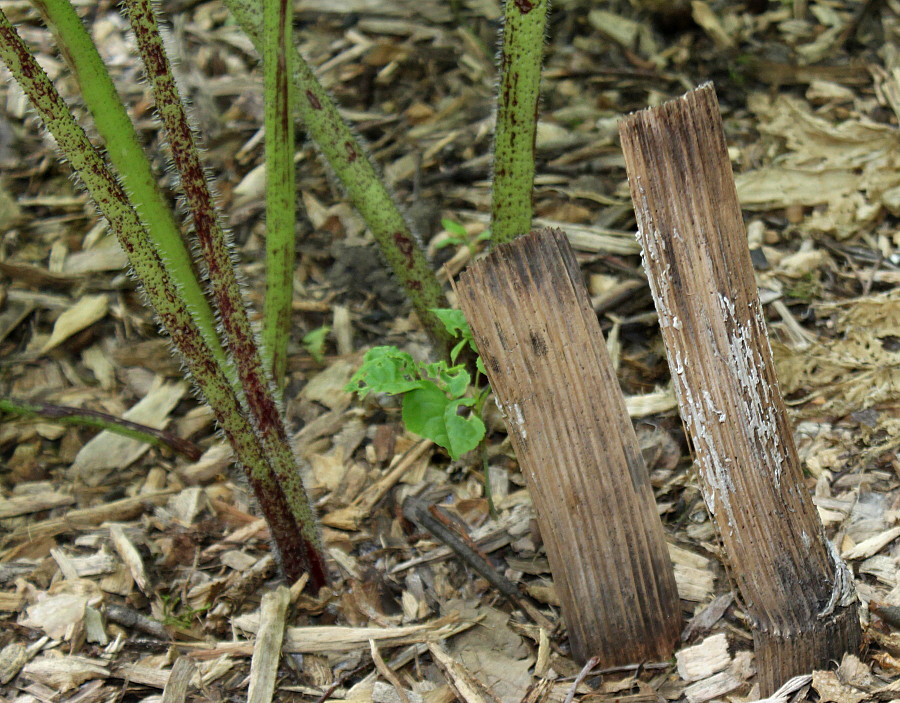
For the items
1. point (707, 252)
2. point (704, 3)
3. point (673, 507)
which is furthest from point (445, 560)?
point (704, 3)

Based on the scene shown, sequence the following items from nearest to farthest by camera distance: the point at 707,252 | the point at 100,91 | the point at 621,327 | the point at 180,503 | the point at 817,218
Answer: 1. the point at 707,252
2. the point at 100,91
3. the point at 180,503
4. the point at 621,327
5. the point at 817,218

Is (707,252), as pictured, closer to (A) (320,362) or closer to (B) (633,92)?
(A) (320,362)

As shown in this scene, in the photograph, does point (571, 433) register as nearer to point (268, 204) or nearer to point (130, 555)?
point (268, 204)

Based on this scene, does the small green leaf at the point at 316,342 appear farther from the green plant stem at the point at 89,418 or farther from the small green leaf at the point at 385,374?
the small green leaf at the point at 385,374

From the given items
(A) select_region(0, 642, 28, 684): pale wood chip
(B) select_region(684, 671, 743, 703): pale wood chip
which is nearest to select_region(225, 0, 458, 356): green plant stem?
(B) select_region(684, 671, 743, 703): pale wood chip

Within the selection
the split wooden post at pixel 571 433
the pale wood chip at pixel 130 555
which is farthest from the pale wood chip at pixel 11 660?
the split wooden post at pixel 571 433
